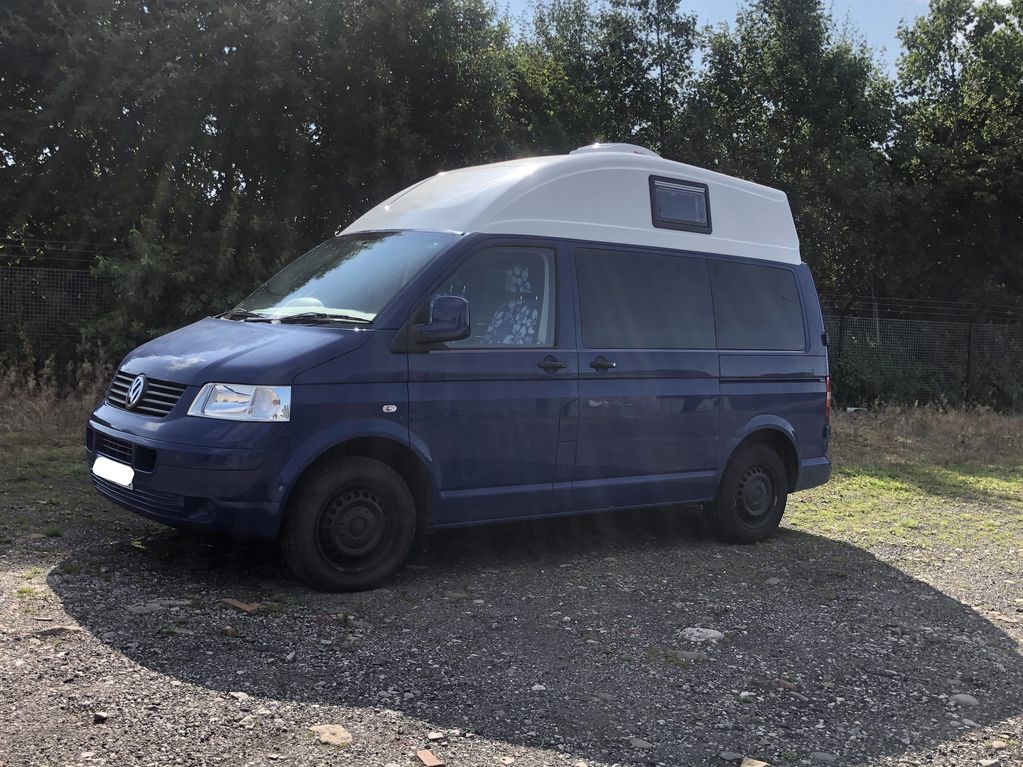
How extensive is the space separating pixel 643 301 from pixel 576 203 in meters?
0.81

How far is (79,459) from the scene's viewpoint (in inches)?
348

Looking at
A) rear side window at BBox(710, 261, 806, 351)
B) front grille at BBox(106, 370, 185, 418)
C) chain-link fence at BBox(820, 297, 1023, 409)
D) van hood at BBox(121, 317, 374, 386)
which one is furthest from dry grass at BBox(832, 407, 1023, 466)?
front grille at BBox(106, 370, 185, 418)

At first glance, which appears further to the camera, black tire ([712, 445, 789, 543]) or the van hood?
black tire ([712, 445, 789, 543])

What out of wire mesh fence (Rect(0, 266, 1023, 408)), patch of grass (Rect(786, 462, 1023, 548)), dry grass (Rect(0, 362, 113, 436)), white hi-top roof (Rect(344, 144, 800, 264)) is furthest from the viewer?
wire mesh fence (Rect(0, 266, 1023, 408))

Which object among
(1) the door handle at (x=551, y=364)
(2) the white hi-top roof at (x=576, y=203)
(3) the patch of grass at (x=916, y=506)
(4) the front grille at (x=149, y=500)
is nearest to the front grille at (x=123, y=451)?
(4) the front grille at (x=149, y=500)

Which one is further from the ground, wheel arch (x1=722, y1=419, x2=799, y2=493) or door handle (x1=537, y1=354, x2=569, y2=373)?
door handle (x1=537, y1=354, x2=569, y2=373)

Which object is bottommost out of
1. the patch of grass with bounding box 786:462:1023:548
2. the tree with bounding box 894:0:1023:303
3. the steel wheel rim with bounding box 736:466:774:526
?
the patch of grass with bounding box 786:462:1023:548

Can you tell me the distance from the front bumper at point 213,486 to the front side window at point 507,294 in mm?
1306

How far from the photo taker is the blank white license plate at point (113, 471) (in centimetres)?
517

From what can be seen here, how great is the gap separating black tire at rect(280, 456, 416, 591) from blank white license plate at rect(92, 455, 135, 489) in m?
0.88

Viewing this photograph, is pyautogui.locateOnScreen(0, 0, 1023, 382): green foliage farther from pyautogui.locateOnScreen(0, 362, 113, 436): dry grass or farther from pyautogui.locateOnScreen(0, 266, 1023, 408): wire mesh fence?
pyautogui.locateOnScreen(0, 362, 113, 436): dry grass

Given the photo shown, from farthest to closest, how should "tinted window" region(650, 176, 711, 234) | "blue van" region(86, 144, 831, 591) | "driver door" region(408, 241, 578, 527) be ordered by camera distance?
"tinted window" region(650, 176, 711, 234) → "driver door" region(408, 241, 578, 527) → "blue van" region(86, 144, 831, 591)

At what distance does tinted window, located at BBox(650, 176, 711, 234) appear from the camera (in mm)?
6793

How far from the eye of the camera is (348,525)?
17.1 ft
